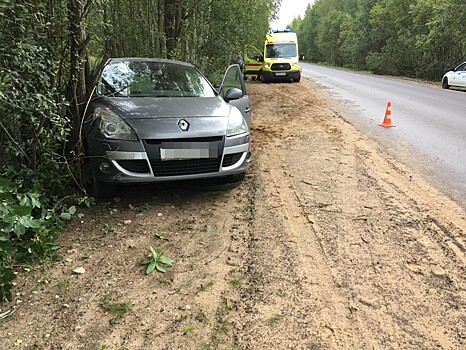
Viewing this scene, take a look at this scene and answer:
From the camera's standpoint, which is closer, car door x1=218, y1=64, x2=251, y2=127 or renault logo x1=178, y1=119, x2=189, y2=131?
renault logo x1=178, y1=119, x2=189, y2=131

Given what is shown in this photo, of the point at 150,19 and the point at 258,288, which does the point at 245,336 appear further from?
the point at 150,19

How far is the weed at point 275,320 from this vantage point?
250 cm

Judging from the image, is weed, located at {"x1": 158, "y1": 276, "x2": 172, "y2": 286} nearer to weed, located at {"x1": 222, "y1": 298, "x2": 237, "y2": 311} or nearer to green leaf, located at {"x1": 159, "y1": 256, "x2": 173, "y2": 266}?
green leaf, located at {"x1": 159, "y1": 256, "x2": 173, "y2": 266}

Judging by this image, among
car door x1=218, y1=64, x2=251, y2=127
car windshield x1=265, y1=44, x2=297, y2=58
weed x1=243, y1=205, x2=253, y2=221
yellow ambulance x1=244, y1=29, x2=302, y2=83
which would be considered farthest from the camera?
car windshield x1=265, y1=44, x2=297, y2=58

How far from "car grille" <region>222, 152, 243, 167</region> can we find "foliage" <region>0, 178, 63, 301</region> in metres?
1.77

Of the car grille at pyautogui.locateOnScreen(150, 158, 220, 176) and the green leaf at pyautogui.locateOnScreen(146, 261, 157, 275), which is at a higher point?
the car grille at pyautogui.locateOnScreen(150, 158, 220, 176)

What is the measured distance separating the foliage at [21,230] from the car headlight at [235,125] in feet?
6.50

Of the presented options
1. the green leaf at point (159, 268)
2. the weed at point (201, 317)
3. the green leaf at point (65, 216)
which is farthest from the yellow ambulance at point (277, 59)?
the weed at point (201, 317)

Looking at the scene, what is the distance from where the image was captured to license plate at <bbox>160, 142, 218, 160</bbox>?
404cm

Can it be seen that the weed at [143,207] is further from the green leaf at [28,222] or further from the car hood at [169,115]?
the green leaf at [28,222]

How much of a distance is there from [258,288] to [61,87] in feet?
9.53

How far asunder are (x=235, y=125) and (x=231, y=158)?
398 millimetres

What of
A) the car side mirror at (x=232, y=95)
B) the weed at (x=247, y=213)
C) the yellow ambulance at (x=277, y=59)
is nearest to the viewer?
the weed at (x=247, y=213)

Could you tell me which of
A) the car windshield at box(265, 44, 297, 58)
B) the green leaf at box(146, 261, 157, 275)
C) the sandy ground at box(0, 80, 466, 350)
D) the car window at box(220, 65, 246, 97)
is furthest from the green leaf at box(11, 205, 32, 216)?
the car windshield at box(265, 44, 297, 58)
